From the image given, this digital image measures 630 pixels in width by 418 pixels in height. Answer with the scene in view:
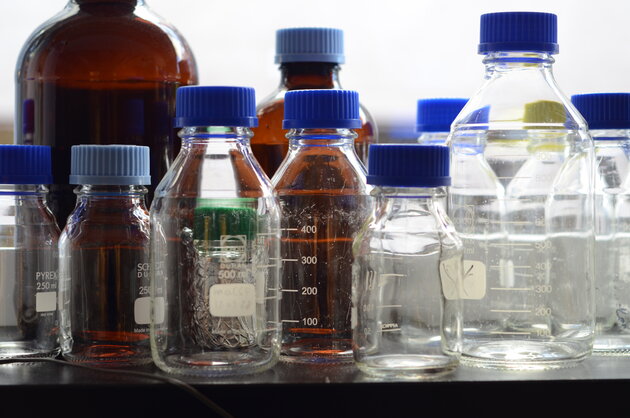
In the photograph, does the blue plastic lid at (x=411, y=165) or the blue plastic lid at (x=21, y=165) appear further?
the blue plastic lid at (x=21, y=165)

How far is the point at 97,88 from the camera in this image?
1342mm

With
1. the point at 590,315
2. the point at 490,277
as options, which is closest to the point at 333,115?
the point at 490,277

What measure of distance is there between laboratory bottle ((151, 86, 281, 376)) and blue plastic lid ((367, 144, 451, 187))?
0.54 feet

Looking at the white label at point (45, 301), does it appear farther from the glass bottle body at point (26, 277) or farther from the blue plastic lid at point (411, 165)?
the blue plastic lid at point (411, 165)

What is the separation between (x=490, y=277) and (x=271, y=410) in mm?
334

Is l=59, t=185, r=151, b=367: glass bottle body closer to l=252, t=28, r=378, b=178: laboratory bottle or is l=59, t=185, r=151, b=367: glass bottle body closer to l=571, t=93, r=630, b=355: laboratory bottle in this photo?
l=252, t=28, r=378, b=178: laboratory bottle

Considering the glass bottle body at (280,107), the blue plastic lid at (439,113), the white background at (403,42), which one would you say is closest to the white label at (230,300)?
the glass bottle body at (280,107)

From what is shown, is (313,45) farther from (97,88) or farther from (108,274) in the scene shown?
(108,274)

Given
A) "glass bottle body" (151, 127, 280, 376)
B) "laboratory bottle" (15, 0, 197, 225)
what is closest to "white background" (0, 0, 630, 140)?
"laboratory bottle" (15, 0, 197, 225)

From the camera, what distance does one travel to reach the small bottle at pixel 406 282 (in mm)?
1089

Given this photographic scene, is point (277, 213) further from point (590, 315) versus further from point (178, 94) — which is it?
point (590, 315)

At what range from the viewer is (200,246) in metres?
1.11

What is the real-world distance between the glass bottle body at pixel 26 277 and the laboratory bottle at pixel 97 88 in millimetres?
137

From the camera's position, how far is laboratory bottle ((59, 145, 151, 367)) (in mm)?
1170
